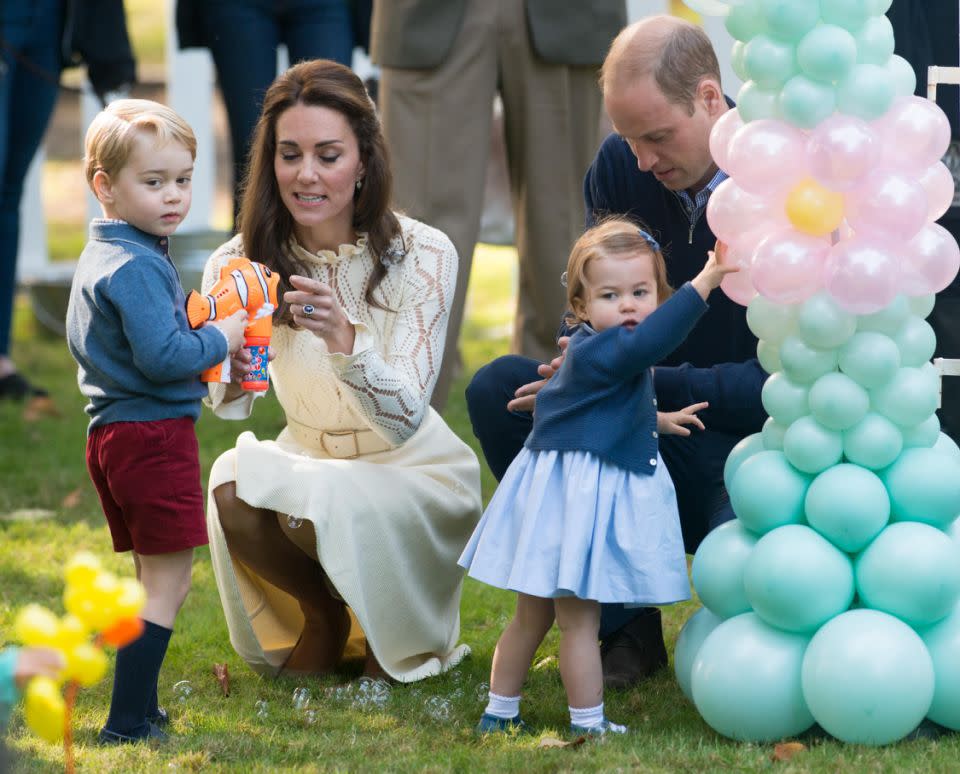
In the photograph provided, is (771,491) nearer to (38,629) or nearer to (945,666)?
(945,666)

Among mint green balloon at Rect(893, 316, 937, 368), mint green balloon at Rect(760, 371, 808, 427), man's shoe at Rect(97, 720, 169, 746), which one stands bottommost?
Answer: man's shoe at Rect(97, 720, 169, 746)

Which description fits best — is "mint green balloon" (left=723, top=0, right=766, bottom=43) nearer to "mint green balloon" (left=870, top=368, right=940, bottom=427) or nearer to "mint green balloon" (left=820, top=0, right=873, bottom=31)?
"mint green balloon" (left=820, top=0, right=873, bottom=31)

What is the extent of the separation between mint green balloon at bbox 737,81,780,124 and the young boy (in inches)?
40.6

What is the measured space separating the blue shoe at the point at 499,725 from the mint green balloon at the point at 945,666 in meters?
0.75

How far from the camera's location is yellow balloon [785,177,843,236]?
268cm

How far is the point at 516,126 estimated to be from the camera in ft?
15.8

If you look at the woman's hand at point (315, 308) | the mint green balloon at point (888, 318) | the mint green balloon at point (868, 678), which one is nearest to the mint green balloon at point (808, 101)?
the mint green balloon at point (888, 318)

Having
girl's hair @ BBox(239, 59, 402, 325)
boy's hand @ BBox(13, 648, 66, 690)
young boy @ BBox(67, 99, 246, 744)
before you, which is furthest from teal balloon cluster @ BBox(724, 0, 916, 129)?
boy's hand @ BBox(13, 648, 66, 690)

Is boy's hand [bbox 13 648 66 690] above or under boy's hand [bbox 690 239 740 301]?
under

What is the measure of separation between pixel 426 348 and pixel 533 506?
0.66m

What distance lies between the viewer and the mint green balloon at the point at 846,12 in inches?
105

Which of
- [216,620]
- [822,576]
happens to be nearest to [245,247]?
[216,620]

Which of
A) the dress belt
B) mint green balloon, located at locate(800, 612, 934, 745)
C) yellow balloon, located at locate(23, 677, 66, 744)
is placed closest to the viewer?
yellow balloon, located at locate(23, 677, 66, 744)

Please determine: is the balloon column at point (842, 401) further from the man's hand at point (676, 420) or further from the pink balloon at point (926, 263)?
the man's hand at point (676, 420)
